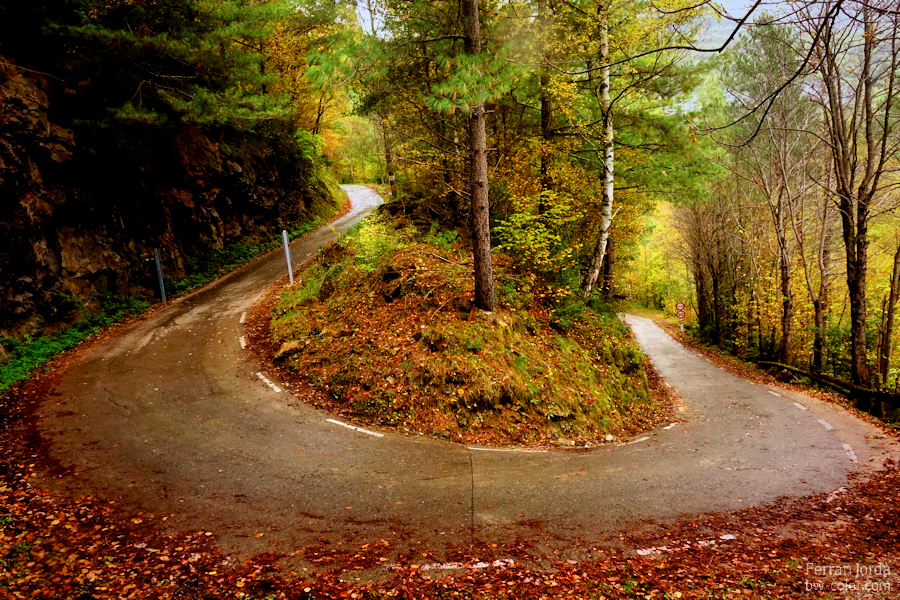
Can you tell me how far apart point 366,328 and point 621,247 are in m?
15.4

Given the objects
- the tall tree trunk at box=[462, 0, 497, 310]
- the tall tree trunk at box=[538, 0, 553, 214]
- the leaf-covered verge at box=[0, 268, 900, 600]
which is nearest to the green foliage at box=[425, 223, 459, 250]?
the tall tree trunk at box=[538, 0, 553, 214]

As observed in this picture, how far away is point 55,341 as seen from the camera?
11828mm

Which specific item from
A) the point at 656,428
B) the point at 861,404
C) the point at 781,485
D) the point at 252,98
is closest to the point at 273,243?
the point at 252,98

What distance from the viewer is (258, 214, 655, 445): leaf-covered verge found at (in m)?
8.61

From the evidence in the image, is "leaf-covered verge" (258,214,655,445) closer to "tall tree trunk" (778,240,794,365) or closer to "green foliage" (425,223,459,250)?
"green foliage" (425,223,459,250)

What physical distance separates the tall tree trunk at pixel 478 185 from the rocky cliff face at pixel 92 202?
Result: 12.4 meters

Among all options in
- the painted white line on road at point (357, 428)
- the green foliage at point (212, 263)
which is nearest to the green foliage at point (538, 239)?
the painted white line on road at point (357, 428)

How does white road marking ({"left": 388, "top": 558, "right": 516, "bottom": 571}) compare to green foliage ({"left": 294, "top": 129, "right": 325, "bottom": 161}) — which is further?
green foliage ({"left": 294, "top": 129, "right": 325, "bottom": 161})

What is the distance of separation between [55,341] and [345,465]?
35.2 feet

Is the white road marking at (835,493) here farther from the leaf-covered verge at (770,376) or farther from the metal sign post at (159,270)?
the metal sign post at (159,270)

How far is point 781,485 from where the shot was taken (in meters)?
7.02

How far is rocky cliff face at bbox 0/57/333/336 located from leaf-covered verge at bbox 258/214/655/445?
20.7 ft

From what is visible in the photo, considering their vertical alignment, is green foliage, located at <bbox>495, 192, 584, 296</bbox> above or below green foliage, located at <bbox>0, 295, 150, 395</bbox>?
above

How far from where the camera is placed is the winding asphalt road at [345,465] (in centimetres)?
572
